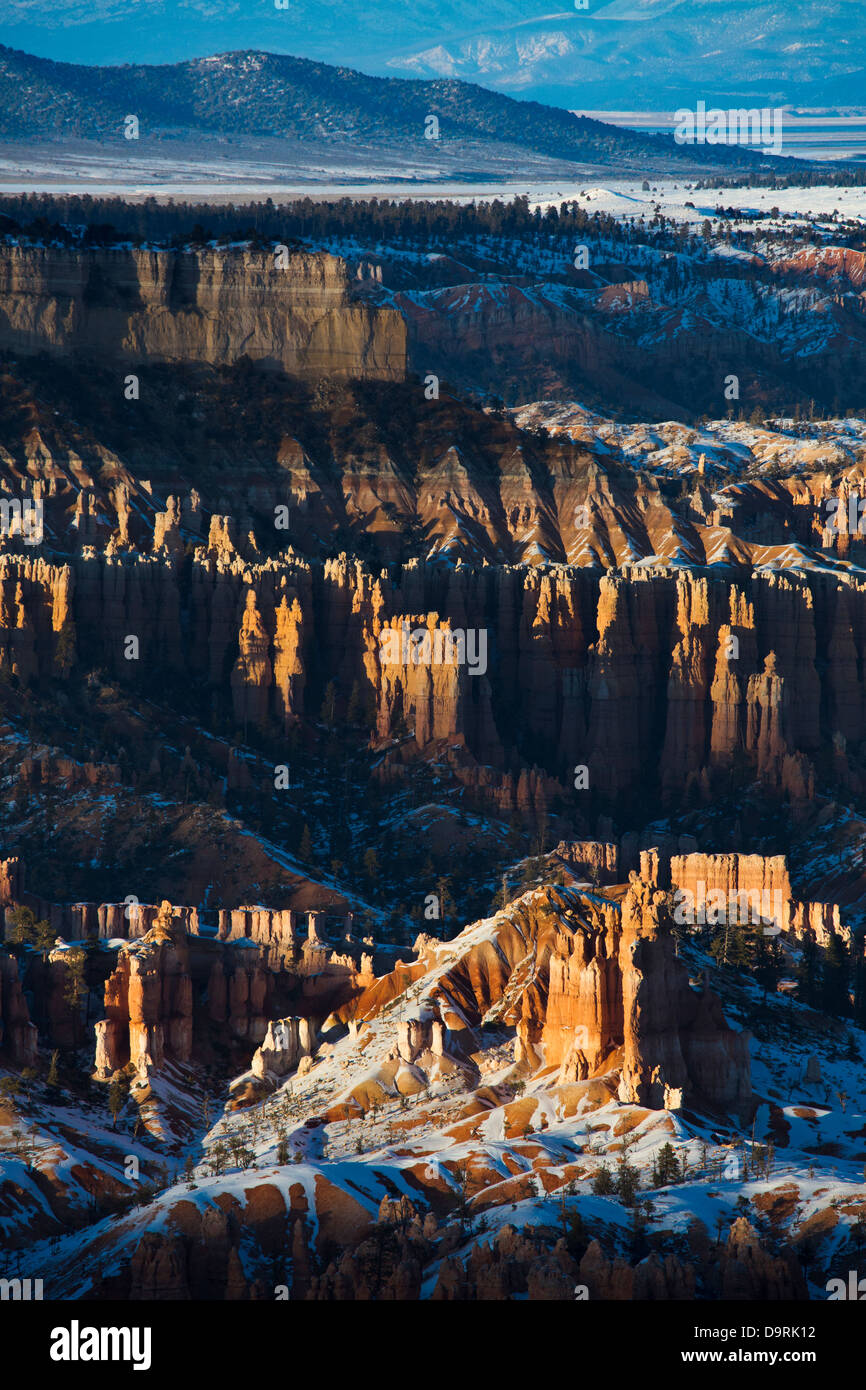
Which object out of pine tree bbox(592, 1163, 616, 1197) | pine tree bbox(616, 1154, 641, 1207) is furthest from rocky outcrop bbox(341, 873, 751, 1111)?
pine tree bbox(592, 1163, 616, 1197)

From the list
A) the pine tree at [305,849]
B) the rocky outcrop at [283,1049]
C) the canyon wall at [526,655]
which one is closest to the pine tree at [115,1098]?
the rocky outcrop at [283,1049]

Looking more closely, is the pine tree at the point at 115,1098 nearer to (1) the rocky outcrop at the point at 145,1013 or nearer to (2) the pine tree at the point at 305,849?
(1) the rocky outcrop at the point at 145,1013

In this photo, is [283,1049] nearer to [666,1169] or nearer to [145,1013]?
[145,1013]

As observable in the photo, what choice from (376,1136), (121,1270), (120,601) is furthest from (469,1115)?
(120,601)

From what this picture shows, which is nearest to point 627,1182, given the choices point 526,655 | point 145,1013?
point 145,1013

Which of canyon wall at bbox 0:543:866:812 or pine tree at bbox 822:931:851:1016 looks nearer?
pine tree at bbox 822:931:851:1016

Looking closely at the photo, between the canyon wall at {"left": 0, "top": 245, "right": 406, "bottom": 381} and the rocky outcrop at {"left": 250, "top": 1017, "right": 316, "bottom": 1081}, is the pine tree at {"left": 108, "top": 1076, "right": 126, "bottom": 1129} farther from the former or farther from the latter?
the canyon wall at {"left": 0, "top": 245, "right": 406, "bottom": 381}
